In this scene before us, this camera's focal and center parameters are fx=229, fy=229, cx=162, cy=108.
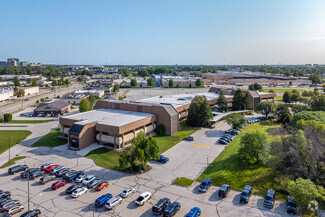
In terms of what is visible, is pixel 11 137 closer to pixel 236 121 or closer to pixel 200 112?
pixel 200 112

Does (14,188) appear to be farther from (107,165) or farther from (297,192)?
(297,192)

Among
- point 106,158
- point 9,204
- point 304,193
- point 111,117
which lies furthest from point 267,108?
point 9,204

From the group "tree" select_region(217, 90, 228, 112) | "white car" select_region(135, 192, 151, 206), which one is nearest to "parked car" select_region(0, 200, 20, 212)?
"white car" select_region(135, 192, 151, 206)

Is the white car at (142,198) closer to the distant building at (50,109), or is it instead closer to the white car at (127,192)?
the white car at (127,192)

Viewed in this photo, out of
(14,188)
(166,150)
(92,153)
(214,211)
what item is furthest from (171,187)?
(14,188)

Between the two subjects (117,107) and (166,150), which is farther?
(117,107)

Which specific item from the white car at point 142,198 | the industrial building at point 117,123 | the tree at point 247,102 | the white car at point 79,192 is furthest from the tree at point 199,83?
the white car at point 79,192
